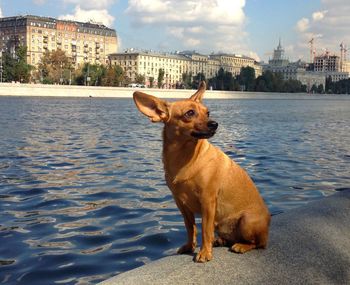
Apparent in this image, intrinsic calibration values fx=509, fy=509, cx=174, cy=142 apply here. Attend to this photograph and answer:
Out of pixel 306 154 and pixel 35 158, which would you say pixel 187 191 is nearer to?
pixel 35 158

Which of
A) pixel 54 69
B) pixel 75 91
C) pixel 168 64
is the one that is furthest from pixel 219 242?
pixel 168 64

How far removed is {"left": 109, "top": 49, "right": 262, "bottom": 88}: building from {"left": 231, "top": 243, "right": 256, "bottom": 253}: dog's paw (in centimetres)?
11852

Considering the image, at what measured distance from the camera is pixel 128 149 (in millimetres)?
14602

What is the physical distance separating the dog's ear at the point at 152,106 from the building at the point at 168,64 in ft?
389

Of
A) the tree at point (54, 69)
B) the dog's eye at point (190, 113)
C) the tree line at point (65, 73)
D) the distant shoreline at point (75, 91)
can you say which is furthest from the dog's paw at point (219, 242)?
the tree at point (54, 69)

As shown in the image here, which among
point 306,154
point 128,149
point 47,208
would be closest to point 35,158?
point 128,149

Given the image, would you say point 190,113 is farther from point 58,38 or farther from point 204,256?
point 58,38

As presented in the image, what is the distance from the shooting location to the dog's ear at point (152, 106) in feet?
10.6

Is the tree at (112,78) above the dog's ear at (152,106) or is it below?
above

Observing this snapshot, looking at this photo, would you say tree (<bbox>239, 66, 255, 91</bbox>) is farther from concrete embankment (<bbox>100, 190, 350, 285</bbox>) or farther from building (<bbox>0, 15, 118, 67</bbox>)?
concrete embankment (<bbox>100, 190, 350, 285</bbox>)

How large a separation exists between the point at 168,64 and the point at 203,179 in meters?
148

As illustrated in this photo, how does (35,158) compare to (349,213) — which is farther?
(35,158)

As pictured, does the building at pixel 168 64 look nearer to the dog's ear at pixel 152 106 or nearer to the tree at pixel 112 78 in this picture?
the tree at pixel 112 78

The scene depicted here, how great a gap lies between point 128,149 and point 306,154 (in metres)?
5.07
